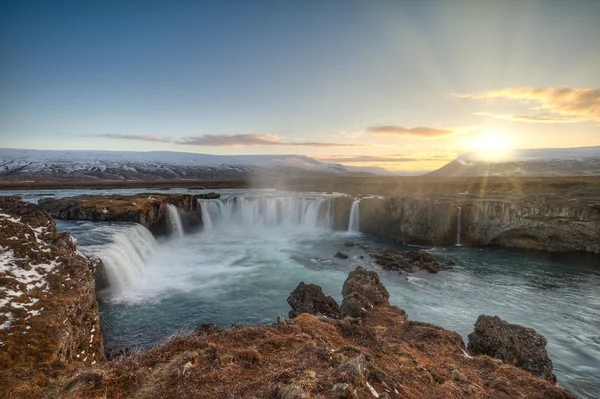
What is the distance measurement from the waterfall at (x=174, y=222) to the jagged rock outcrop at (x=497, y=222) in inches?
1140

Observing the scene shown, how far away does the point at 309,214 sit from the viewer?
52.1m

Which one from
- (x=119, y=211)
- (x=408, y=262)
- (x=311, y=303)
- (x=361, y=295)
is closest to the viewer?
(x=361, y=295)

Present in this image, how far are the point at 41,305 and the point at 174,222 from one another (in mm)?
33672

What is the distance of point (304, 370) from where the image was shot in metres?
7.24

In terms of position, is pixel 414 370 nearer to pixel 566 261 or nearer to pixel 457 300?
pixel 457 300

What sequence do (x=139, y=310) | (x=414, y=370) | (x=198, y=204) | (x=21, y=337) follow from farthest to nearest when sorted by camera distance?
(x=198, y=204), (x=139, y=310), (x=21, y=337), (x=414, y=370)

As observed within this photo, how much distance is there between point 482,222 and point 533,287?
1463 cm

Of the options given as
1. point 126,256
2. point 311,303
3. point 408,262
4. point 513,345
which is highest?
point 513,345

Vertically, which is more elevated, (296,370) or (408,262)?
(296,370)

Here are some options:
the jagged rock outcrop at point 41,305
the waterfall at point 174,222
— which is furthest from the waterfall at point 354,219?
the jagged rock outcrop at point 41,305

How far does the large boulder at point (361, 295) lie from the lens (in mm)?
14859

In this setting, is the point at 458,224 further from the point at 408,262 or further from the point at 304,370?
the point at 304,370

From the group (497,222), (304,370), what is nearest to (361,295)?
(304,370)

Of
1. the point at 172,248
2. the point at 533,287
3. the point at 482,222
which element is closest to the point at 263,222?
the point at 172,248
